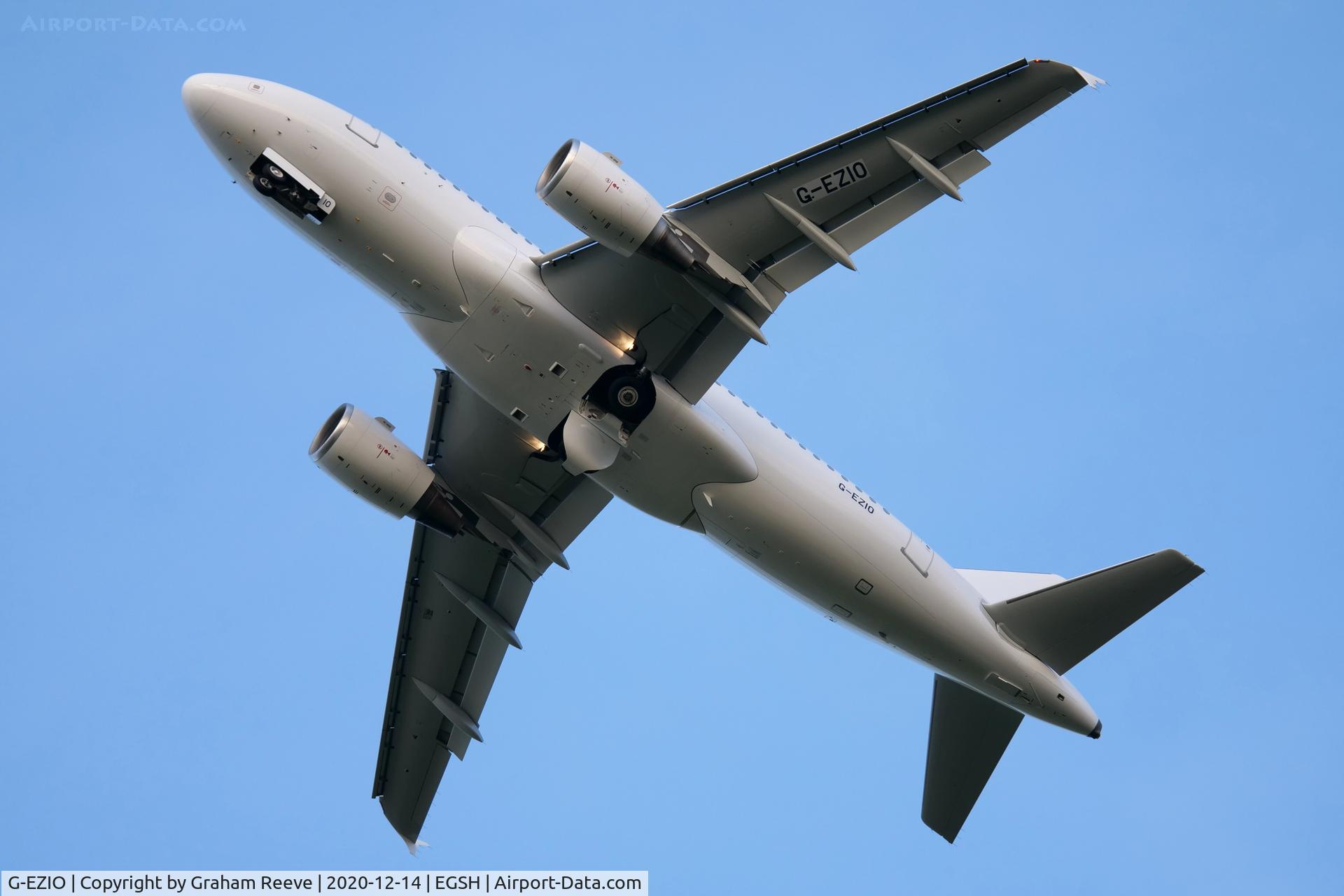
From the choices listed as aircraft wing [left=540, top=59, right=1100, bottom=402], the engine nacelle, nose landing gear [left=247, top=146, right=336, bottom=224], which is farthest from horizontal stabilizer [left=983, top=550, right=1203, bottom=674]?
nose landing gear [left=247, top=146, right=336, bottom=224]

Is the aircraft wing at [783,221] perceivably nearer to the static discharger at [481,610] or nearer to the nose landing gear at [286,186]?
the nose landing gear at [286,186]

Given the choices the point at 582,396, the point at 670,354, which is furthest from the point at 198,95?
the point at 670,354

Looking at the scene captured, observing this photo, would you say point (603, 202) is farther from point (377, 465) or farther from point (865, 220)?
Result: point (377, 465)

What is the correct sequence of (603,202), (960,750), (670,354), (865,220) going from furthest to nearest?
1. (960,750)
2. (670,354)
3. (865,220)
4. (603,202)

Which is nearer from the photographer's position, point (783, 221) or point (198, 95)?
point (198, 95)

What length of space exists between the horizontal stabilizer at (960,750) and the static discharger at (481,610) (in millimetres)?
9244

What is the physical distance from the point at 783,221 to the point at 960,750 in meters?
12.3

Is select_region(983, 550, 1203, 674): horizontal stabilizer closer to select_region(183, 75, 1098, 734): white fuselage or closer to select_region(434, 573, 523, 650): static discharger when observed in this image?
select_region(183, 75, 1098, 734): white fuselage

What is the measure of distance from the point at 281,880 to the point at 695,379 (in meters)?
12.1

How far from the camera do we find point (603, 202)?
21.9m

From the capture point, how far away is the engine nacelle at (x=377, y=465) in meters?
25.3

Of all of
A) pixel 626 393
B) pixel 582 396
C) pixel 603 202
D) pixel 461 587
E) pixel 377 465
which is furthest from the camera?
pixel 461 587

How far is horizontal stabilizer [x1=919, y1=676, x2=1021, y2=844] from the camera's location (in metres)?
28.3

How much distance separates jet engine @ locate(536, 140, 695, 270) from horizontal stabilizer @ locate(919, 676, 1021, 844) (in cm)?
1222
